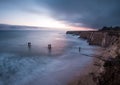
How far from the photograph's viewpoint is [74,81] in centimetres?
1456

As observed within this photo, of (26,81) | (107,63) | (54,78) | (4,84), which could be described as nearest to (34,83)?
(26,81)

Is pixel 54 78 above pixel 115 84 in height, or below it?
below

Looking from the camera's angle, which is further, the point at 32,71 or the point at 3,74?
the point at 32,71

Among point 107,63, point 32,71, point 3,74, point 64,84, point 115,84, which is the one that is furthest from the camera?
point 32,71

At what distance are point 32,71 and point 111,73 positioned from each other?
13.0m

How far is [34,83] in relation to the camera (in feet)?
47.2

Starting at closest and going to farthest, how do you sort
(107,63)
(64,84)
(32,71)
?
(107,63) < (64,84) < (32,71)

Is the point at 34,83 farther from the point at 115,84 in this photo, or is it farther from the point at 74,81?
the point at 115,84

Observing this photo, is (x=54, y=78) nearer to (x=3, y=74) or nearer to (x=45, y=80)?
(x=45, y=80)

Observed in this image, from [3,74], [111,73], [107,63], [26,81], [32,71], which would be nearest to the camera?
[111,73]

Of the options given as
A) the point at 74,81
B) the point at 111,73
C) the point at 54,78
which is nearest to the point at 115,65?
the point at 111,73

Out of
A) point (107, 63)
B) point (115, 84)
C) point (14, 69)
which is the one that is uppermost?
point (107, 63)

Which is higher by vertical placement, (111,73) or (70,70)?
(111,73)

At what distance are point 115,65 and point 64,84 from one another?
6.71 m
